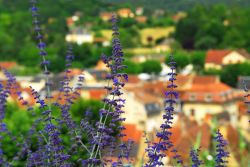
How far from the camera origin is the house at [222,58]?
2280 inches

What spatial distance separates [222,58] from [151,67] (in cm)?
580

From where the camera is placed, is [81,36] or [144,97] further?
[81,36]

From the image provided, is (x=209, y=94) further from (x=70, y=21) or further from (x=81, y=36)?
(x=70, y=21)

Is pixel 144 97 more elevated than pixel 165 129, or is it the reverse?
pixel 144 97

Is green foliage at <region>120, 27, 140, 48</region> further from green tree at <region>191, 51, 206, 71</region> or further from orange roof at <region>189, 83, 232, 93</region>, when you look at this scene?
orange roof at <region>189, 83, 232, 93</region>

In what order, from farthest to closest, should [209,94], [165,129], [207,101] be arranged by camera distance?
[209,94] < [207,101] < [165,129]

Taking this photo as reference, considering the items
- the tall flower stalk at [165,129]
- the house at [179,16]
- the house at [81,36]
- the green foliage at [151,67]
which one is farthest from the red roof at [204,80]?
the tall flower stalk at [165,129]

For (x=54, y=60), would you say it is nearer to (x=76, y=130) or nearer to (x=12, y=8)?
(x=12, y=8)

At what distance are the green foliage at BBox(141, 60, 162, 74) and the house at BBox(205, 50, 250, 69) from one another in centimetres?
419

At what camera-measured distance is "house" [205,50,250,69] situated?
190 ft

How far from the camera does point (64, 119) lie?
323 centimetres

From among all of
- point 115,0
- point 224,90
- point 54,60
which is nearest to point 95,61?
point 54,60

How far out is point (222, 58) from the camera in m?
58.6

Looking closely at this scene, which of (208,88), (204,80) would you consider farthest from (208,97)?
(204,80)
